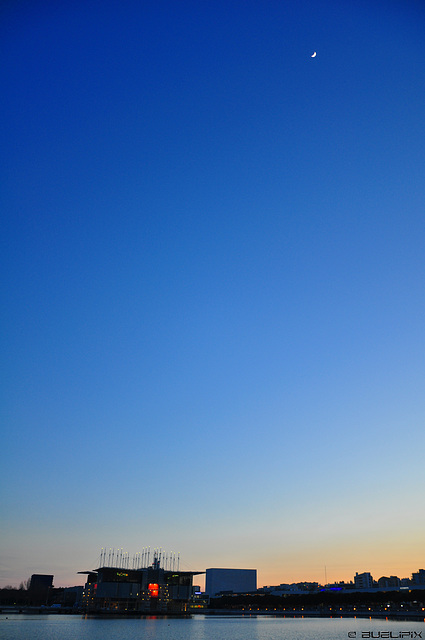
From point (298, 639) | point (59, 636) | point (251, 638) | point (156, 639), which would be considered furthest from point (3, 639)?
point (298, 639)

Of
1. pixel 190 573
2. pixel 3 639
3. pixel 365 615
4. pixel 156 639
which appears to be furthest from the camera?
pixel 190 573

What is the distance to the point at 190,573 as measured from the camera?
643 feet

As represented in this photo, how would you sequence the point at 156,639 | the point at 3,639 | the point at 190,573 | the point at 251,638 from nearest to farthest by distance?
the point at 3,639 < the point at 156,639 < the point at 251,638 < the point at 190,573

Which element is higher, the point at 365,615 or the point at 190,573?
the point at 190,573

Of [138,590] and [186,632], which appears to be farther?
[138,590]

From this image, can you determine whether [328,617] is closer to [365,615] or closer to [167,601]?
[365,615]

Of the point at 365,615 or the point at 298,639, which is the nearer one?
the point at 298,639

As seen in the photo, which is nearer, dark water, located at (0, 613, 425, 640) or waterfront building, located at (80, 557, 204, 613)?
dark water, located at (0, 613, 425, 640)

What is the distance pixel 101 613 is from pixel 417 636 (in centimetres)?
13562

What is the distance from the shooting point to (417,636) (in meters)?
83.6

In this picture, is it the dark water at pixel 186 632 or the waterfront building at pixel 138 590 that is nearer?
the dark water at pixel 186 632

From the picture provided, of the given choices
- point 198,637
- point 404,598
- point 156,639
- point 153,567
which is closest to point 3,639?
point 156,639

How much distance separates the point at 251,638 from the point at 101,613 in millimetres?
109267

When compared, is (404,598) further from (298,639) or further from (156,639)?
(156,639)
